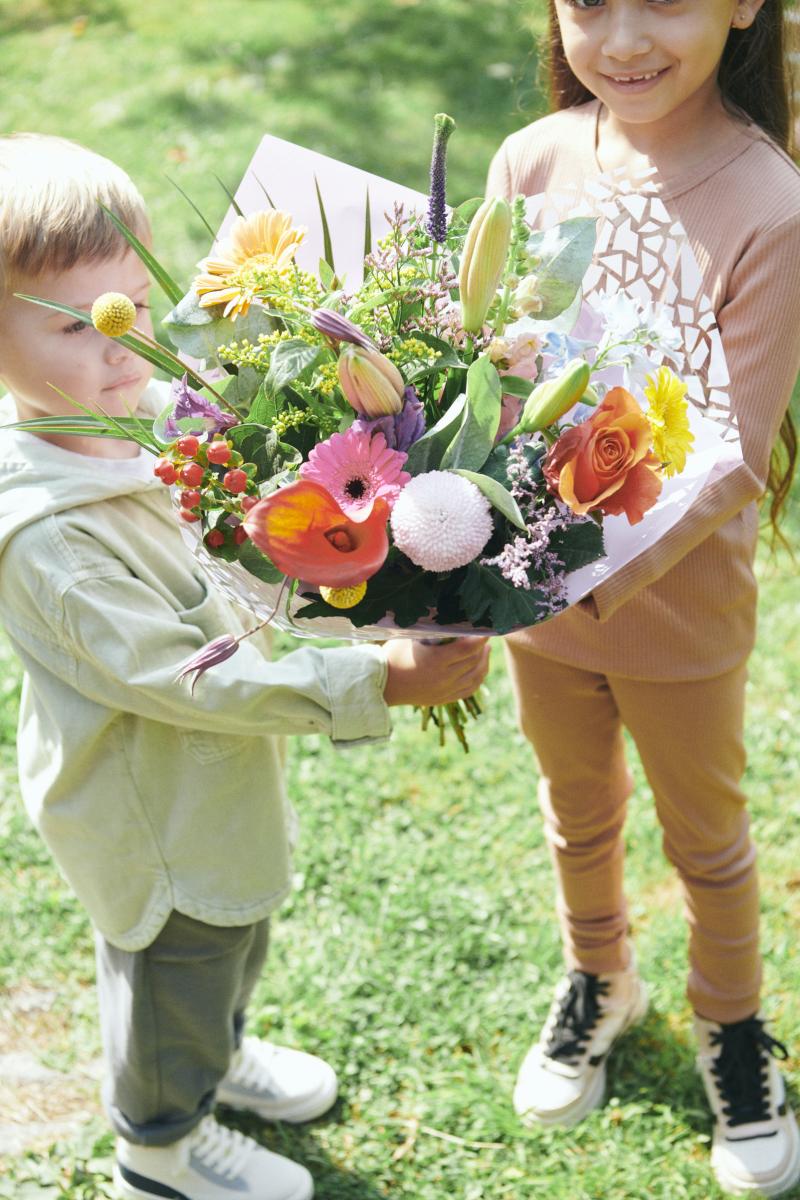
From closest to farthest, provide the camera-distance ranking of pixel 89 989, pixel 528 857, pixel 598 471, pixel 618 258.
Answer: pixel 598 471 < pixel 618 258 < pixel 89 989 < pixel 528 857

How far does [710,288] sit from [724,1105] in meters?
1.42

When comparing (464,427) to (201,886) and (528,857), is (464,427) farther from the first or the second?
(528,857)

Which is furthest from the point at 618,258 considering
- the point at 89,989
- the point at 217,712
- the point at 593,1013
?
the point at 89,989

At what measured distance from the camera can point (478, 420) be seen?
53.4 inches

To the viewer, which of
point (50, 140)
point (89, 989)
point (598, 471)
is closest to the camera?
point (598, 471)

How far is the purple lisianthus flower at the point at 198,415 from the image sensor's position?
4.64ft

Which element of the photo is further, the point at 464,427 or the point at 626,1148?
the point at 626,1148

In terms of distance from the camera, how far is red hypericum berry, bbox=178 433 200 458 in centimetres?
136

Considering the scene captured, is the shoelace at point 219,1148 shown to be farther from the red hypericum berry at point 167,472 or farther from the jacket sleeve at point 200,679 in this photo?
the red hypericum berry at point 167,472

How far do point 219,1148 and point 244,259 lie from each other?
59.9 inches

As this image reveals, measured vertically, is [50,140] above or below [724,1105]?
above

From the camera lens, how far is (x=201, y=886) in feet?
6.22

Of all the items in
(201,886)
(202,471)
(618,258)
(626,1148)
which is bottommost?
(626,1148)

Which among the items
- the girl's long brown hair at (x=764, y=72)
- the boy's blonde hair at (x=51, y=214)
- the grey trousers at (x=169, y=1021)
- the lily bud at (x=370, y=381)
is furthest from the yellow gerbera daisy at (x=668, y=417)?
the grey trousers at (x=169, y=1021)
